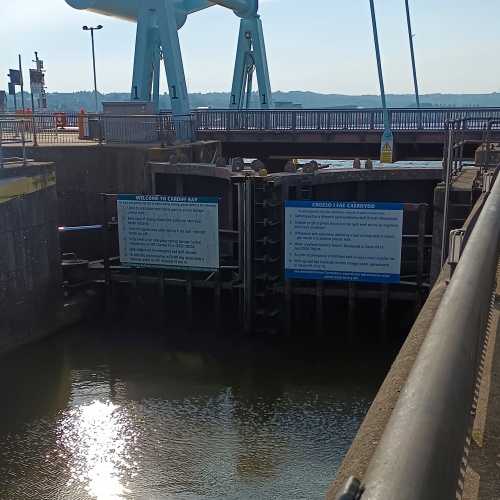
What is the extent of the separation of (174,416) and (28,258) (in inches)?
186

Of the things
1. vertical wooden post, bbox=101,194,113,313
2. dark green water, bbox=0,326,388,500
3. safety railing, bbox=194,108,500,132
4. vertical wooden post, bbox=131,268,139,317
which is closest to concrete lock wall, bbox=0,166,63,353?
dark green water, bbox=0,326,388,500

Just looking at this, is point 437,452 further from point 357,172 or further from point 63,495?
point 357,172

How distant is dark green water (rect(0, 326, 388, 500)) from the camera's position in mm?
8891

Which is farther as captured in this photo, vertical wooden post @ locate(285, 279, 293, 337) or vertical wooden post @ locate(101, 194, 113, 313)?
vertical wooden post @ locate(101, 194, 113, 313)

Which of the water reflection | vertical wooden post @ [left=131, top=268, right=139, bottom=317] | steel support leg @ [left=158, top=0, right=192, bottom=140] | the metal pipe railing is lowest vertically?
the water reflection

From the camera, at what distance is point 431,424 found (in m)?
1.29

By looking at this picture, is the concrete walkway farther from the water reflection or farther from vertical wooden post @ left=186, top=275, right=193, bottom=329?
vertical wooden post @ left=186, top=275, right=193, bottom=329

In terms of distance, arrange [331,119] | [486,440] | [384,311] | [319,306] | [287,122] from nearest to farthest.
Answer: [486,440] → [384,311] → [319,306] → [331,119] → [287,122]

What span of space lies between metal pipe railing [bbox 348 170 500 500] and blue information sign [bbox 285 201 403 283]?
11551 millimetres

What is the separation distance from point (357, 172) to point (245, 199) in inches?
115

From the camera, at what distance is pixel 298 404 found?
1113 cm

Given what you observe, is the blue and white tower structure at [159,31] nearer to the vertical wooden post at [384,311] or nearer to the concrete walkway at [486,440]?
the vertical wooden post at [384,311]

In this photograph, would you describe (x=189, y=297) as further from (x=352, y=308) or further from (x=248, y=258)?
(x=352, y=308)

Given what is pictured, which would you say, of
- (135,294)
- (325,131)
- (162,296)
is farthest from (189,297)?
(325,131)
